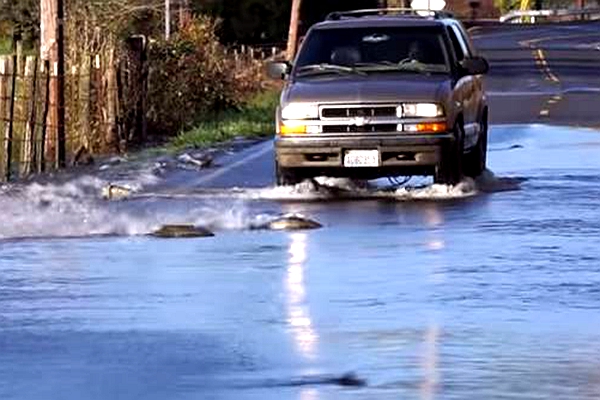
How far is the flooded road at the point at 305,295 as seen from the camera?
9.92 m

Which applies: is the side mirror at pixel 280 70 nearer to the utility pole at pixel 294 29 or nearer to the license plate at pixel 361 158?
the license plate at pixel 361 158

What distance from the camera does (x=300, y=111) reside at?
19.9m

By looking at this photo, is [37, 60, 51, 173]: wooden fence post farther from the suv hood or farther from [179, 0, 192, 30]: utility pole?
[179, 0, 192, 30]: utility pole

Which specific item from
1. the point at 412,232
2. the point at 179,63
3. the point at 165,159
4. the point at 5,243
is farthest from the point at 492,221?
the point at 179,63

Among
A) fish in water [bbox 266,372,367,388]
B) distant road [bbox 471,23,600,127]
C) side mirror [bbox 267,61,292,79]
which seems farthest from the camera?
distant road [bbox 471,23,600,127]

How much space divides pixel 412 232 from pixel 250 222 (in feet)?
5.23

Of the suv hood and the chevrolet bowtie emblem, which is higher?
the suv hood

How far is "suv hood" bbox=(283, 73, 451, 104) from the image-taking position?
19.8 metres

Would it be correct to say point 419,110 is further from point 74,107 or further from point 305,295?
point 74,107

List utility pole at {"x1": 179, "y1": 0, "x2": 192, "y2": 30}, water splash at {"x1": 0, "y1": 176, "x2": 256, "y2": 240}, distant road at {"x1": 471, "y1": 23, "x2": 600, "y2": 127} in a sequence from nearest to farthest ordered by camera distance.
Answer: water splash at {"x1": 0, "y1": 176, "x2": 256, "y2": 240}, distant road at {"x1": 471, "y1": 23, "x2": 600, "y2": 127}, utility pole at {"x1": 179, "y1": 0, "x2": 192, "y2": 30}

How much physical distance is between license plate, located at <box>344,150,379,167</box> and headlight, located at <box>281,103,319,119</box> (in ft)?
1.71

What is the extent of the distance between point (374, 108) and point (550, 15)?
4034 inches

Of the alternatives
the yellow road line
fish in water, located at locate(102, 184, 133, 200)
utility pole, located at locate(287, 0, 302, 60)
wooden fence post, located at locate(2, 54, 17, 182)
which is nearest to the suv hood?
fish in water, located at locate(102, 184, 133, 200)

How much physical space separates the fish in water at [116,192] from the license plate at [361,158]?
2.37 meters
